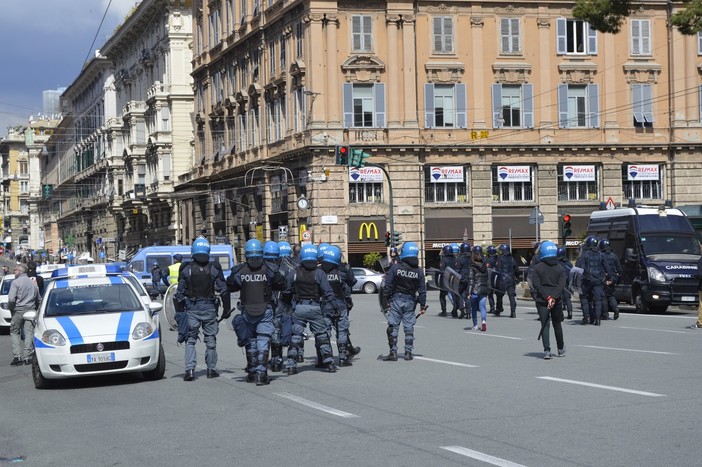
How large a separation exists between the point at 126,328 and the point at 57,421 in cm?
286

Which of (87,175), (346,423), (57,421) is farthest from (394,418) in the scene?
(87,175)

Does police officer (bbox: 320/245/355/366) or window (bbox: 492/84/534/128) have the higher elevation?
window (bbox: 492/84/534/128)

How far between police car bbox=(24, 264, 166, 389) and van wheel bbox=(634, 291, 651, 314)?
55.0 feet

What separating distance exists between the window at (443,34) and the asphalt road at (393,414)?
35.8 m

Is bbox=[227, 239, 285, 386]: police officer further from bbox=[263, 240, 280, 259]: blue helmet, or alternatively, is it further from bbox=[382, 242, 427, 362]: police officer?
bbox=[382, 242, 427, 362]: police officer

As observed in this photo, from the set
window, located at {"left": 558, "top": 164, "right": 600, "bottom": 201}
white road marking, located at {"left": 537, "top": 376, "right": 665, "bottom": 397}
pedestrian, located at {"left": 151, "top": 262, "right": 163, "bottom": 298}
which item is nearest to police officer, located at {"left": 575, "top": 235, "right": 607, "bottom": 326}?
white road marking, located at {"left": 537, "top": 376, "right": 665, "bottom": 397}

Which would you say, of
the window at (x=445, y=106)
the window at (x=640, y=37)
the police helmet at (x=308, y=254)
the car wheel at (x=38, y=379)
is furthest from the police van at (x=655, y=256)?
the window at (x=640, y=37)

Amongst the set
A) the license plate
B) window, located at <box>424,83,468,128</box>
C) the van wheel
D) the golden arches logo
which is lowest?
the van wheel

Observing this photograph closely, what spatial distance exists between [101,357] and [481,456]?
22.7ft

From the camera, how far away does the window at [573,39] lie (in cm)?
5300

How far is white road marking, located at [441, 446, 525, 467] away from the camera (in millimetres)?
8078

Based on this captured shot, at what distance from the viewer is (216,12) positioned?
6531cm

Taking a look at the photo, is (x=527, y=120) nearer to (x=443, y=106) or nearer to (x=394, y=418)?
(x=443, y=106)

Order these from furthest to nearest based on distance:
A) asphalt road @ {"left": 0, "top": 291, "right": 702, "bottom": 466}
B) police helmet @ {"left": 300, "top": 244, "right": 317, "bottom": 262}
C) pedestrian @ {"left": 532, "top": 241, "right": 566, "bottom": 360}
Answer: pedestrian @ {"left": 532, "top": 241, "right": 566, "bottom": 360}
police helmet @ {"left": 300, "top": 244, "right": 317, "bottom": 262}
asphalt road @ {"left": 0, "top": 291, "right": 702, "bottom": 466}
